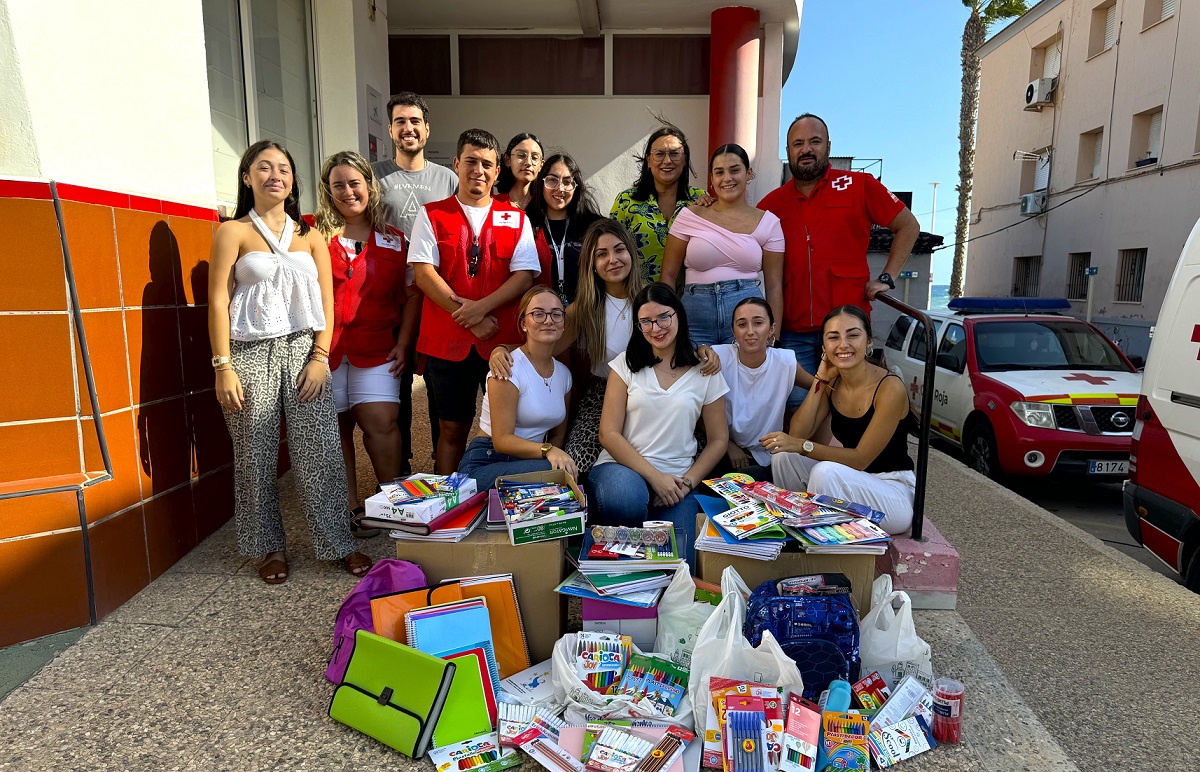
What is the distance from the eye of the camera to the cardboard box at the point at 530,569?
2543 mm

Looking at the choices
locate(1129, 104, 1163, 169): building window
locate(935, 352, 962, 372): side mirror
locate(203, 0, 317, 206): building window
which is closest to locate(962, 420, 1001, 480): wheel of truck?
locate(935, 352, 962, 372): side mirror

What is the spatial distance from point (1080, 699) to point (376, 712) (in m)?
2.45

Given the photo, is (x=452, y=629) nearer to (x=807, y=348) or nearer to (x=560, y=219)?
(x=560, y=219)

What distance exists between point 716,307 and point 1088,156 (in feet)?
60.6

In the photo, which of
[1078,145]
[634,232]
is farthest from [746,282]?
[1078,145]

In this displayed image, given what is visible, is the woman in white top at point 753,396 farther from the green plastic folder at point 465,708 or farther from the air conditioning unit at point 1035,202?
the air conditioning unit at point 1035,202

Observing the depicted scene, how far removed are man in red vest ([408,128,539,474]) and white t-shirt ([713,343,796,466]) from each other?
108 centimetres

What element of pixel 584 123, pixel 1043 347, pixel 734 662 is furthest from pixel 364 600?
pixel 584 123

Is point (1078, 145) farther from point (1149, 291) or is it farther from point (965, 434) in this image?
point (965, 434)

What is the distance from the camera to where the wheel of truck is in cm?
627

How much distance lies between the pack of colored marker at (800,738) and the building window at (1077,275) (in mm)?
19005

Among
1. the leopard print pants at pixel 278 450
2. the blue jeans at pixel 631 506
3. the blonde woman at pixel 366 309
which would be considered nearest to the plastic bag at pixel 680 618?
Result: the blue jeans at pixel 631 506

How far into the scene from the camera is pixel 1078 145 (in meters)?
17.2

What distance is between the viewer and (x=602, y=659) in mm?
2279
